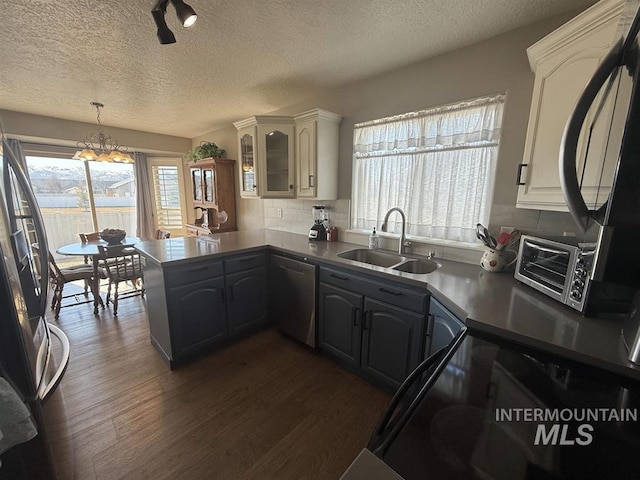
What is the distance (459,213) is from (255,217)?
105 inches

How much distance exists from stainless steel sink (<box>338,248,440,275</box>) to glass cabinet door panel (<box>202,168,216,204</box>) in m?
2.53

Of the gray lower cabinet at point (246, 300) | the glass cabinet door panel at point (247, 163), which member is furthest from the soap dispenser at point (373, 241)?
the glass cabinet door panel at point (247, 163)

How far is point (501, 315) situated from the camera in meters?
1.07

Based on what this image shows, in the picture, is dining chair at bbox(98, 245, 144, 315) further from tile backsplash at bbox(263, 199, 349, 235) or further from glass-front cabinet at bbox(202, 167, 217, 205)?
tile backsplash at bbox(263, 199, 349, 235)

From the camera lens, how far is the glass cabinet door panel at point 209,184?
383 cm

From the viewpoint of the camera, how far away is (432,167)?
2043 mm

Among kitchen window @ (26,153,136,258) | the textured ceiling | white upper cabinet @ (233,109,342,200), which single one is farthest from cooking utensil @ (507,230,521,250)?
kitchen window @ (26,153,136,258)

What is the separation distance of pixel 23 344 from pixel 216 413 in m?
1.17

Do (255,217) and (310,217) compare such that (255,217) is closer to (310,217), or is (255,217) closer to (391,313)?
(310,217)

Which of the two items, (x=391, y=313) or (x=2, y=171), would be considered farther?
(x=391, y=313)

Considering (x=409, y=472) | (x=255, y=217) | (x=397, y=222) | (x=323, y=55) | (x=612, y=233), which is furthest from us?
(x=255, y=217)

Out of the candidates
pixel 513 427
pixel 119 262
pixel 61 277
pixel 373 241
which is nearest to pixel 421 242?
pixel 373 241

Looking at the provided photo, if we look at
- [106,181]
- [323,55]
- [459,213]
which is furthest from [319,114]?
[106,181]

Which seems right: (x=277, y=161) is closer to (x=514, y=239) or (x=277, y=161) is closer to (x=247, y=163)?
(x=247, y=163)
